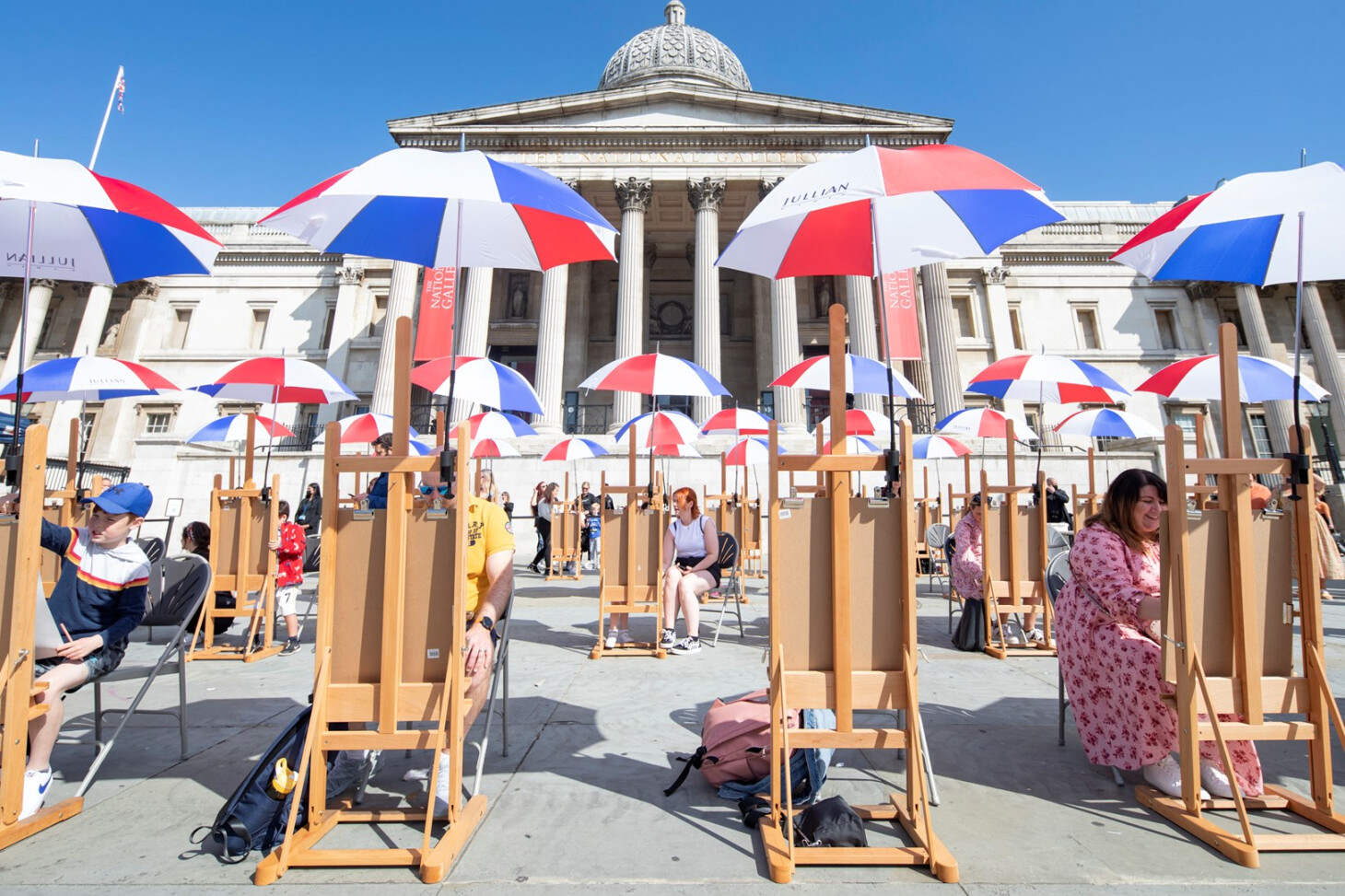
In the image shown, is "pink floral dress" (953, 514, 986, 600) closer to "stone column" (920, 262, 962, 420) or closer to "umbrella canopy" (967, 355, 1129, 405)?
"umbrella canopy" (967, 355, 1129, 405)

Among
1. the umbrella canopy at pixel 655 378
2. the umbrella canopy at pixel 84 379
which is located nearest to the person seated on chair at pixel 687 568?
the umbrella canopy at pixel 655 378

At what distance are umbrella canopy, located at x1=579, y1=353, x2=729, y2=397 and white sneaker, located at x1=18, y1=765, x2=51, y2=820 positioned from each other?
5.20 meters

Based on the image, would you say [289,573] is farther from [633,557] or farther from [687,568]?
[687,568]

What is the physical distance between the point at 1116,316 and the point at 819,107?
19027 millimetres

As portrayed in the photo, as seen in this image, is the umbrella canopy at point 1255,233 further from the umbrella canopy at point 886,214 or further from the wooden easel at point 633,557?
the wooden easel at point 633,557

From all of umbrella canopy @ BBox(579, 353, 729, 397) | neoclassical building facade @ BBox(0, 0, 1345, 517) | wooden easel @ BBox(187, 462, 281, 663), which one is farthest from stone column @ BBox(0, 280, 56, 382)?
umbrella canopy @ BBox(579, 353, 729, 397)

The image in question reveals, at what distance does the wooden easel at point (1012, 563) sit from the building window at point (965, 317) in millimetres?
28814

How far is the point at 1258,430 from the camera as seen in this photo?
33.7m

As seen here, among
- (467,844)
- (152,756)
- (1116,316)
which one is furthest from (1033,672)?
(1116,316)

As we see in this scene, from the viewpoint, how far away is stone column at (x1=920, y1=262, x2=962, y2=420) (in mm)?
27625

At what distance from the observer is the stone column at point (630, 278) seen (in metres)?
26.6

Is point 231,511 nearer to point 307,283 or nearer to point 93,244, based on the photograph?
point 93,244

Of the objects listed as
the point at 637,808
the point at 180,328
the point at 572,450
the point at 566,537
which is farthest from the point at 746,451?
the point at 180,328

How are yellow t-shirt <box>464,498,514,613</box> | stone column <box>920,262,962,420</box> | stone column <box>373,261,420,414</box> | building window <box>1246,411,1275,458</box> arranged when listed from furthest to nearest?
1. building window <box>1246,411,1275,458</box>
2. stone column <box>920,262,962,420</box>
3. stone column <box>373,261,420,414</box>
4. yellow t-shirt <box>464,498,514,613</box>
